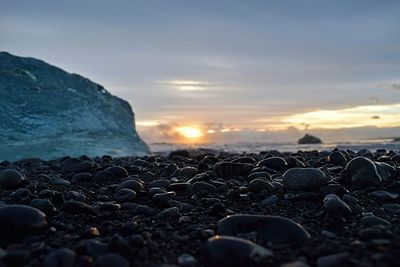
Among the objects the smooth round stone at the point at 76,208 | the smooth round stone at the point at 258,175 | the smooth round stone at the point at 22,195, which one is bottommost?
the smooth round stone at the point at 76,208

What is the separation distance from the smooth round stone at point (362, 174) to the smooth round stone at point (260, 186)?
834 millimetres

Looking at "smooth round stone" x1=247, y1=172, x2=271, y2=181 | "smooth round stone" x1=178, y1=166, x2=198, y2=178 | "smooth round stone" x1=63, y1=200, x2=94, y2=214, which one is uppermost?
"smooth round stone" x1=247, y1=172, x2=271, y2=181

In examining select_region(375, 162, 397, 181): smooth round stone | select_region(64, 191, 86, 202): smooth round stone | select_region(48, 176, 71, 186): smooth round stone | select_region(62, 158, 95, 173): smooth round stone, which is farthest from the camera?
Result: select_region(62, 158, 95, 173): smooth round stone

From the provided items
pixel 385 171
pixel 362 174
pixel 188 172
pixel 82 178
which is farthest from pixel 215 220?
pixel 82 178

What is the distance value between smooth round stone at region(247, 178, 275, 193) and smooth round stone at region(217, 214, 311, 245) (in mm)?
1188

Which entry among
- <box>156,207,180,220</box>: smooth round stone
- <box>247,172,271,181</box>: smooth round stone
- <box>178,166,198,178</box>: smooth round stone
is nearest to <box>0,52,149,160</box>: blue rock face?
<box>178,166,198,178</box>: smooth round stone

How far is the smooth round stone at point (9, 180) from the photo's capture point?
13.6 ft

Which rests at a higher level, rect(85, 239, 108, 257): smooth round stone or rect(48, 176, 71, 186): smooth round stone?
rect(48, 176, 71, 186): smooth round stone

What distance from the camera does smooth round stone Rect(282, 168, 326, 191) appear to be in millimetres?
3652

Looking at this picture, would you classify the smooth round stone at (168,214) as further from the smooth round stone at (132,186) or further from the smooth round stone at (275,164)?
the smooth round stone at (275,164)

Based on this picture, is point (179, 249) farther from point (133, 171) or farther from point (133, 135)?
point (133, 135)

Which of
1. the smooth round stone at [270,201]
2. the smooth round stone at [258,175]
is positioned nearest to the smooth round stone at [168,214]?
the smooth round stone at [270,201]

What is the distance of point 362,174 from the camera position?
3.93 metres

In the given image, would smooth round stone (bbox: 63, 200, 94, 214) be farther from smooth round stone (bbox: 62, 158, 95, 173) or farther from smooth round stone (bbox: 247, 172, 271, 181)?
smooth round stone (bbox: 62, 158, 95, 173)
